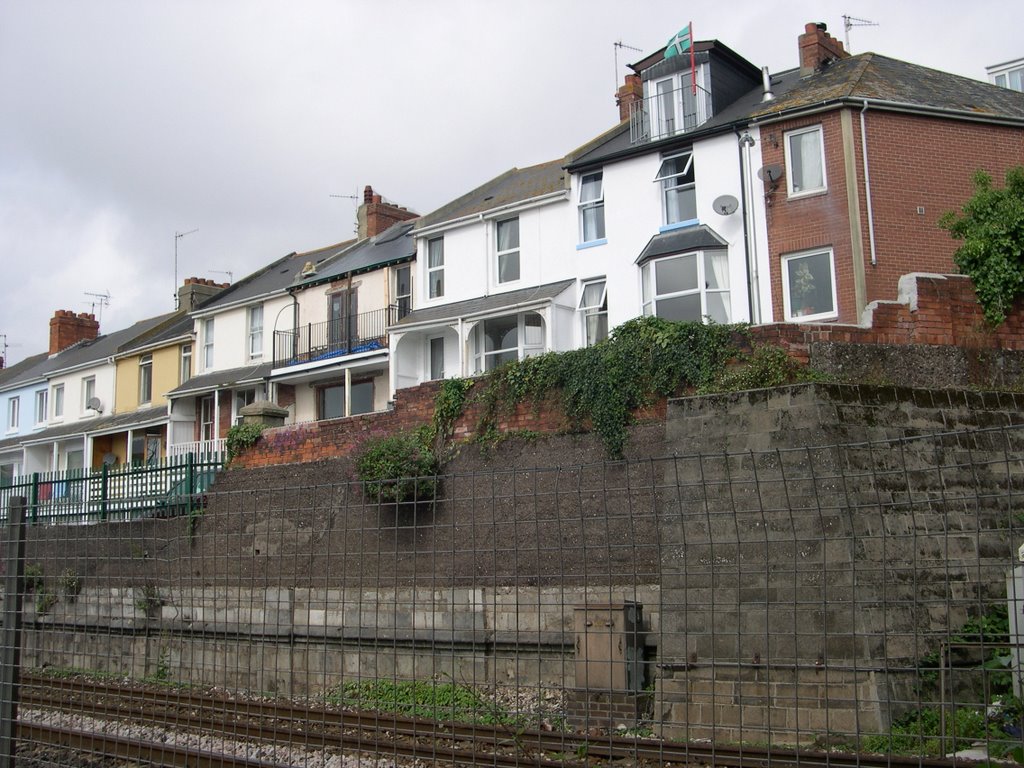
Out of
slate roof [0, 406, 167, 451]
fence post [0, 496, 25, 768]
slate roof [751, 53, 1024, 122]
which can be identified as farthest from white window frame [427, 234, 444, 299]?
fence post [0, 496, 25, 768]

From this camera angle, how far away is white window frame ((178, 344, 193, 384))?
3519 centimetres

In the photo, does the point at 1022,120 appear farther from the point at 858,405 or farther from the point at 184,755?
the point at 184,755

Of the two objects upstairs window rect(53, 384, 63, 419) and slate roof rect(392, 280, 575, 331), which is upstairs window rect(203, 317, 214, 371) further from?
upstairs window rect(53, 384, 63, 419)

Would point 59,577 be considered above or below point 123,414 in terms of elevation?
below

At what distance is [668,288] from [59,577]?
17.0m

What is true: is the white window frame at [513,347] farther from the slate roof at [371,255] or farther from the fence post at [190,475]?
the fence post at [190,475]

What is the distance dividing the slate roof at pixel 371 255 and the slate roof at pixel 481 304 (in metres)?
2.47

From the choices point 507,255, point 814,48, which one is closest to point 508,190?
point 507,255

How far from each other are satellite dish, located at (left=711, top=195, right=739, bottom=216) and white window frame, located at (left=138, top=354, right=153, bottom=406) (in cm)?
2389

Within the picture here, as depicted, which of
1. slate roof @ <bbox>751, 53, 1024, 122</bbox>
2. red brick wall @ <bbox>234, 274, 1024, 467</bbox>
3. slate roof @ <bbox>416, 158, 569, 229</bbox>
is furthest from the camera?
slate roof @ <bbox>416, 158, 569, 229</bbox>

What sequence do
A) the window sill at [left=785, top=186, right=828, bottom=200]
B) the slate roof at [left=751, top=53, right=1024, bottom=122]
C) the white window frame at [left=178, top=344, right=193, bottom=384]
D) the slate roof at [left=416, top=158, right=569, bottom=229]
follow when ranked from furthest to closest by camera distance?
the white window frame at [left=178, top=344, right=193, bottom=384]
the slate roof at [left=416, top=158, right=569, bottom=229]
the slate roof at [left=751, top=53, right=1024, bottom=122]
the window sill at [left=785, top=186, right=828, bottom=200]

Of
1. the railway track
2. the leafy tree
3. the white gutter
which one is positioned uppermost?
the white gutter

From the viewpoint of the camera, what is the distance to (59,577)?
6.05 m

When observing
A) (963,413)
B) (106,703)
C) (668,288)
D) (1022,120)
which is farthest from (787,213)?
(106,703)
